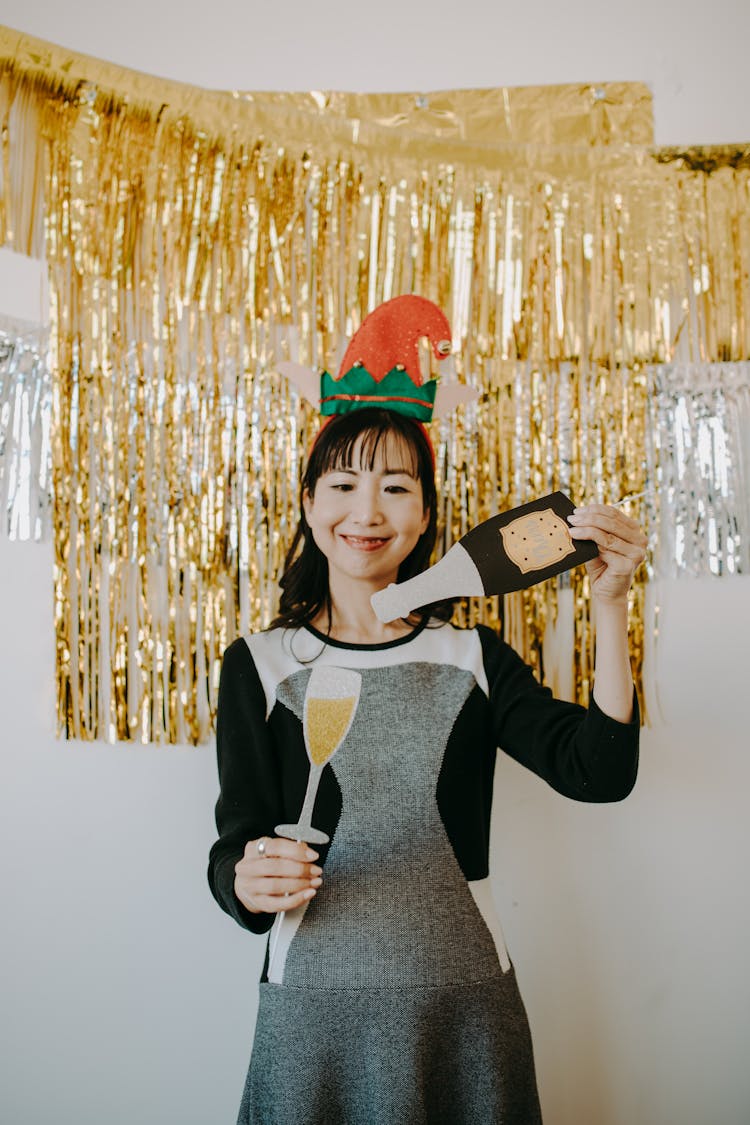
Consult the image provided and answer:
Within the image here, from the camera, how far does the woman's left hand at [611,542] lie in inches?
34.7

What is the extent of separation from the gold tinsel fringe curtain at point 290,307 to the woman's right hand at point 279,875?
19.1 inches

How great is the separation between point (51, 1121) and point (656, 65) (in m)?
1.92

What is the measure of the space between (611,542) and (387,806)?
382 mm

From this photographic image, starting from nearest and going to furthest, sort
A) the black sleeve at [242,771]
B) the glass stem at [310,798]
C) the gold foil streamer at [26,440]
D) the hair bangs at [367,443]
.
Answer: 1. the glass stem at [310,798]
2. the black sleeve at [242,771]
3. the hair bangs at [367,443]
4. the gold foil streamer at [26,440]

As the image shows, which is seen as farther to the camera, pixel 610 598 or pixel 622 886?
pixel 622 886

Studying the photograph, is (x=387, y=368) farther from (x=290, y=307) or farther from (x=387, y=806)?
(x=387, y=806)

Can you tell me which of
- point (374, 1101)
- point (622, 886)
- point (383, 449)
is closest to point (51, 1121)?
point (374, 1101)

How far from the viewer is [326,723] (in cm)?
88

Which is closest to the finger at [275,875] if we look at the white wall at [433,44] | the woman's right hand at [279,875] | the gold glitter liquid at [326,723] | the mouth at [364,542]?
the woman's right hand at [279,875]

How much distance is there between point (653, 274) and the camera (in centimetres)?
136

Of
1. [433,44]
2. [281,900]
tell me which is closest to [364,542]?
[281,900]

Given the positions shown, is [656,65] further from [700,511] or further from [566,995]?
[566,995]

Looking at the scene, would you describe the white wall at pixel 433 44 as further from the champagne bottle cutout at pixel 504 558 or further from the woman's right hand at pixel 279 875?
the woman's right hand at pixel 279 875

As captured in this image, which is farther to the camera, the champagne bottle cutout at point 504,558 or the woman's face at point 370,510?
the woman's face at point 370,510
